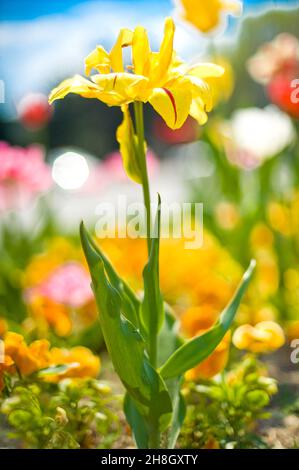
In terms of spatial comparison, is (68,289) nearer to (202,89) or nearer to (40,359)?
(40,359)

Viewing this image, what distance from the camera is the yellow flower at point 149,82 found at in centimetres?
75

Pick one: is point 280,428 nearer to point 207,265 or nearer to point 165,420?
point 165,420

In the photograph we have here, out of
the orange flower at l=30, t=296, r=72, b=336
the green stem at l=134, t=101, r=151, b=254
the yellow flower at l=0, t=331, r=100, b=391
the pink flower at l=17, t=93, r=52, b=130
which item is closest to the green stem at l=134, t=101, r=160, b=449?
the green stem at l=134, t=101, r=151, b=254

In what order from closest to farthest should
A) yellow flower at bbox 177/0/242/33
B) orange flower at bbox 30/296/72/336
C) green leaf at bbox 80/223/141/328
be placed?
green leaf at bbox 80/223/141/328 < orange flower at bbox 30/296/72/336 < yellow flower at bbox 177/0/242/33

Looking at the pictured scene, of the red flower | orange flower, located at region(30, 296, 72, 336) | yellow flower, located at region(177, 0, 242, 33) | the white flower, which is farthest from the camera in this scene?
the white flower

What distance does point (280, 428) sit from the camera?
106 cm

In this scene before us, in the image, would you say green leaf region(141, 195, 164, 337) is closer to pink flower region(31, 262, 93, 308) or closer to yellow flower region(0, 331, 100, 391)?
yellow flower region(0, 331, 100, 391)

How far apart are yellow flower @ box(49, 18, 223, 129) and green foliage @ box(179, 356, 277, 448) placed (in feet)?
1.14

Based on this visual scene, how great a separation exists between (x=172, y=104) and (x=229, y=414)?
402 mm

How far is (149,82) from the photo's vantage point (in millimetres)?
778

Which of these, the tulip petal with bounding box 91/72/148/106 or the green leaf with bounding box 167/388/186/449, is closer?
the tulip petal with bounding box 91/72/148/106

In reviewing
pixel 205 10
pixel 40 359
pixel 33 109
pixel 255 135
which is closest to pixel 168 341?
pixel 40 359

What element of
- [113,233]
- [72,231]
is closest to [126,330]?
[113,233]

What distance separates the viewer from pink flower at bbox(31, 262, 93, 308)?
1.33 m
